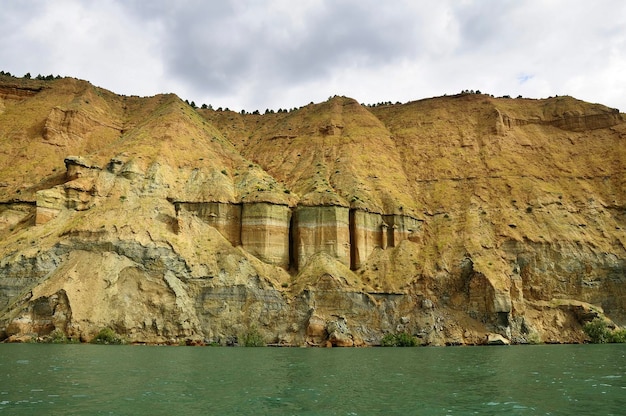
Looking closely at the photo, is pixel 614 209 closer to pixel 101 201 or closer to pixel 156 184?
pixel 156 184

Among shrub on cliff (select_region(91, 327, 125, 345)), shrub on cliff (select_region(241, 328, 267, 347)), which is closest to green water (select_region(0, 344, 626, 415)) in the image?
shrub on cliff (select_region(91, 327, 125, 345))

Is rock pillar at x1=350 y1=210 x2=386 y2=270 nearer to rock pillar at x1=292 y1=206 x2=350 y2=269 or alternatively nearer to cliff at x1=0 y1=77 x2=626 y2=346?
cliff at x1=0 y1=77 x2=626 y2=346

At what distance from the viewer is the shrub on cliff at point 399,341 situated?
55.2 m

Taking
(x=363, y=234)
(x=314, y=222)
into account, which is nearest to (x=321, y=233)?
(x=314, y=222)

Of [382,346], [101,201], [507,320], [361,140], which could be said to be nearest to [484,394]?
[382,346]

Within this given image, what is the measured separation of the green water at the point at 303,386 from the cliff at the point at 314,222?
70.7 ft

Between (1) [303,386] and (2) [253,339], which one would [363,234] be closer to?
(2) [253,339]

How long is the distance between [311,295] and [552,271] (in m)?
30.6

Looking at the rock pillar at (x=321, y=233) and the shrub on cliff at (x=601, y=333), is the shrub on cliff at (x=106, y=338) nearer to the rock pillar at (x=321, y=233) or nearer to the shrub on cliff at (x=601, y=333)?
the rock pillar at (x=321, y=233)

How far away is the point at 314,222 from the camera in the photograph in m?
67.4

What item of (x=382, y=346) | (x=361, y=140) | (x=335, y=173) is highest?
(x=361, y=140)

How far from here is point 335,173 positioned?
78812mm

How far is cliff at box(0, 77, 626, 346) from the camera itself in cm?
5516

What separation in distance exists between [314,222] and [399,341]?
19268 mm
